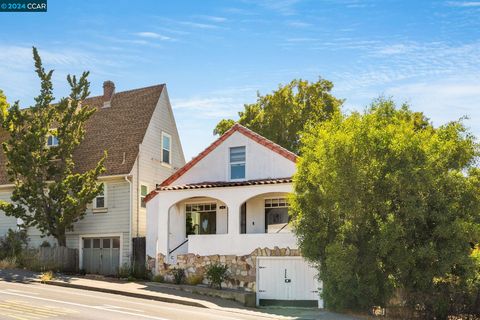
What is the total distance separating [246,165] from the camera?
28828 mm

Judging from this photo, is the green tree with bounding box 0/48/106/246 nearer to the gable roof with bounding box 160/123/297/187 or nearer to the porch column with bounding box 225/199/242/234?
the gable roof with bounding box 160/123/297/187

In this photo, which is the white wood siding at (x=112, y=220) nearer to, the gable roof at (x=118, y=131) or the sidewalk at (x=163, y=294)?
the gable roof at (x=118, y=131)

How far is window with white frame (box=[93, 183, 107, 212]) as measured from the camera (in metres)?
34.0

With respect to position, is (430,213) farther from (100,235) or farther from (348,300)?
(100,235)

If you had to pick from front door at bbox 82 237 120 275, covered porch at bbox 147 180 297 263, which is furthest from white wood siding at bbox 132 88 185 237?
covered porch at bbox 147 180 297 263

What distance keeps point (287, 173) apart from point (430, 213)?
7970mm

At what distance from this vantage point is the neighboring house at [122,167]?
3328 cm

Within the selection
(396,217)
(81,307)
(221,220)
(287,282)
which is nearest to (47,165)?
(221,220)

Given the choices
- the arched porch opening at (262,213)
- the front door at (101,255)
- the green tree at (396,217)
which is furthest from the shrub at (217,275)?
the front door at (101,255)

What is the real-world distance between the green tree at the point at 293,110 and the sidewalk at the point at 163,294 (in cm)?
1564

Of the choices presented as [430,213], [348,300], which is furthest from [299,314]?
[430,213]

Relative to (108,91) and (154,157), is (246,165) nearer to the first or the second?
(154,157)

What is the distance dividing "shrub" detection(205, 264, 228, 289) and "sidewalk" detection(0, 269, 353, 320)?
1.43 metres

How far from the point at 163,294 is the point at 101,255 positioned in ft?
35.0
